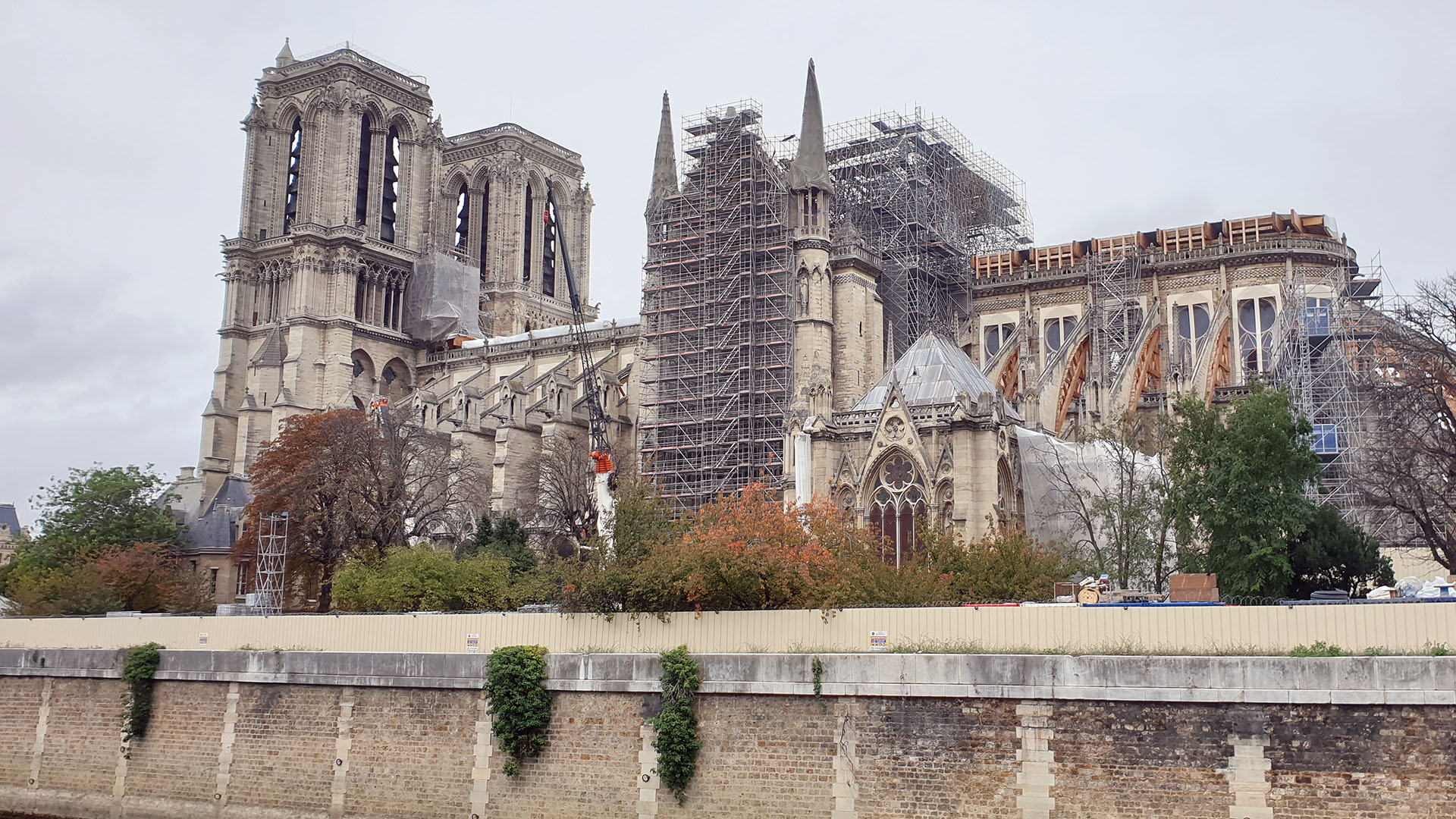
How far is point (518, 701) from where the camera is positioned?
2275 cm

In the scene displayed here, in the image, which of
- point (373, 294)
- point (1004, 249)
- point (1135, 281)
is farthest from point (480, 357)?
point (1135, 281)

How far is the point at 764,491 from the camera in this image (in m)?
38.2

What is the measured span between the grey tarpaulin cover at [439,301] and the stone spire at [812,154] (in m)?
28.9

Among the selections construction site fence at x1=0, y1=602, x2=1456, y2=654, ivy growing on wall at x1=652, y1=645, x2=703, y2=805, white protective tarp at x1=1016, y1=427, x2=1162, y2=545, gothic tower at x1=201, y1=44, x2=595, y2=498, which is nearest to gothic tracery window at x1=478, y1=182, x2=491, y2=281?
gothic tower at x1=201, y1=44, x2=595, y2=498

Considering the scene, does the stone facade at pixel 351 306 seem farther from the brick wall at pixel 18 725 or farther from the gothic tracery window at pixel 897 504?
the brick wall at pixel 18 725

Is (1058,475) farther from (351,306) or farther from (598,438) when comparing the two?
(351,306)

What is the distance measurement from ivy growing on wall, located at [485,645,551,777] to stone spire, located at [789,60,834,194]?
26942mm

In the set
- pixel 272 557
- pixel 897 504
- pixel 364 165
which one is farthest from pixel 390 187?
pixel 897 504

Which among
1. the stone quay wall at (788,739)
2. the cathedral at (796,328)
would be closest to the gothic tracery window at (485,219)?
the cathedral at (796,328)

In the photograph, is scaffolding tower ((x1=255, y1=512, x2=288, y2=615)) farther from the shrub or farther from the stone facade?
the shrub

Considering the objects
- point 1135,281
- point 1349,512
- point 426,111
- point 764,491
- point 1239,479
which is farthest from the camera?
point 426,111

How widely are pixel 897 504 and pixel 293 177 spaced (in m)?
45.6

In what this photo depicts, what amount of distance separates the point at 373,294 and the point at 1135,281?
37.2 m

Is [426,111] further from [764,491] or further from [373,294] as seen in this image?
[764,491]
